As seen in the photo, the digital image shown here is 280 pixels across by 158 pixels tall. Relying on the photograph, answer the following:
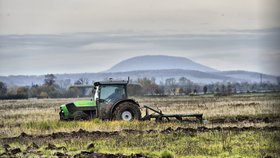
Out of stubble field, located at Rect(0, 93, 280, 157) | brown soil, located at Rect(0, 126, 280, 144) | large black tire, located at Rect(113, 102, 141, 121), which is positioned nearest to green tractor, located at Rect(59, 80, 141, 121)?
large black tire, located at Rect(113, 102, 141, 121)

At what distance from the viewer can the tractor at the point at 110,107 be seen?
2516 centimetres

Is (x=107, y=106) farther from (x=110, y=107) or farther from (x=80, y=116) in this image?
(x=80, y=116)

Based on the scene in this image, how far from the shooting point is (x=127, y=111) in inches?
993

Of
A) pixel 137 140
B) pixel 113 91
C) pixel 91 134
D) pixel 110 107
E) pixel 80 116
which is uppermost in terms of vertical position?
pixel 113 91

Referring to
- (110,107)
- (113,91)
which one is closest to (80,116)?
(110,107)

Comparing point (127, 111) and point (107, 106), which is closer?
point (127, 111)

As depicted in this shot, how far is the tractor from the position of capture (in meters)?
25.2

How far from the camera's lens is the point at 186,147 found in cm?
1647

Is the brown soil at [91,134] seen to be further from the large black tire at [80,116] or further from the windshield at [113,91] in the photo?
the windshield at [113,91]

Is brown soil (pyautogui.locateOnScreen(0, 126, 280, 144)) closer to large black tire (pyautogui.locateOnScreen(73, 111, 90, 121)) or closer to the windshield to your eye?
large black tire (pyautogui.locateOnScreen(73, 111, 90, 121))

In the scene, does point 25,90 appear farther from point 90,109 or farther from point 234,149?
point 234,149

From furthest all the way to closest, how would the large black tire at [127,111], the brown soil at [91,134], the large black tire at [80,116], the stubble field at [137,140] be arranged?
the large black tire at [80,116] < the large black tire at [127,111] < the brown soil at [91,134] < the stubble field at [137,140]

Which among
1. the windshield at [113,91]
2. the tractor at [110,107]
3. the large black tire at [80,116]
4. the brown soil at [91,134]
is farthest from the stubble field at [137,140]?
the windshield at [113,91]

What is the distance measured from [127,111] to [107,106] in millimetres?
975
